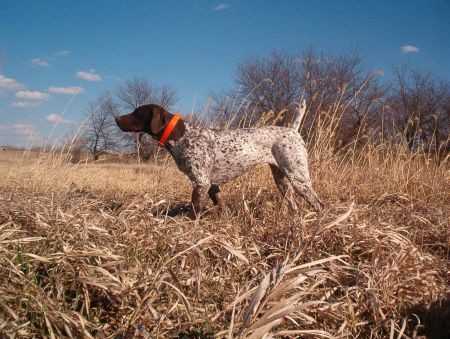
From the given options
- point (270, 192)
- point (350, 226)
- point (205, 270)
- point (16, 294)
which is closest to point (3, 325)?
point (16, 294)

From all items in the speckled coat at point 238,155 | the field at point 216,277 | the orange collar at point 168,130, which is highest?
the orange collar at point 168,130

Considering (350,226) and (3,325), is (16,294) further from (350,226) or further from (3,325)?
(350,226)

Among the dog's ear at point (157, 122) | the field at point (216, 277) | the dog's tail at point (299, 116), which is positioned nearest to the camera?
the field at point (216, 277)

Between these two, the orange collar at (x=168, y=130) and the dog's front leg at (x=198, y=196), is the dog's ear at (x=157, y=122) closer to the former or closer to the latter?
the orange collar at (x=168, y=130)

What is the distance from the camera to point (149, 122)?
387 centimetres

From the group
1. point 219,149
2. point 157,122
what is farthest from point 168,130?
point 219,149

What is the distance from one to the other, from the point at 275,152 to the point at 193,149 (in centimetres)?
96

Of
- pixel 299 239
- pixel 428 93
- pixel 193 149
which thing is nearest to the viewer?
pixel 299 239

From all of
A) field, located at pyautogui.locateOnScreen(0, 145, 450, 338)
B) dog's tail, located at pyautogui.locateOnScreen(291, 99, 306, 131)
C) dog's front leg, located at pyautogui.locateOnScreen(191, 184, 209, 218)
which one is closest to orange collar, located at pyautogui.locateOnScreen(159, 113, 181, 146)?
dog's front leg, located at pyautogui.locateOnScreen(191, 184, 209, 218)

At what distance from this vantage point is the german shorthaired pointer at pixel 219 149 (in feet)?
12.5

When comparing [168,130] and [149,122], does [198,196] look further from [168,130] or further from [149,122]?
[149,122]

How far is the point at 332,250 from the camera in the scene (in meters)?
2.09

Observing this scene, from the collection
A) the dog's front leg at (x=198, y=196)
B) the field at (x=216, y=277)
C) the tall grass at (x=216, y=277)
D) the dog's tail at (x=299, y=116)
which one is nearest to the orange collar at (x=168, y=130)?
the dog's front leg at (x=198, y=196)

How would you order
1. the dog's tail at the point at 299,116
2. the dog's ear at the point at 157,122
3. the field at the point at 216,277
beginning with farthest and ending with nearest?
the dog's tail at the point at 299,116, the dog's ear at the point at 157,122, the field at the point at 216,277
